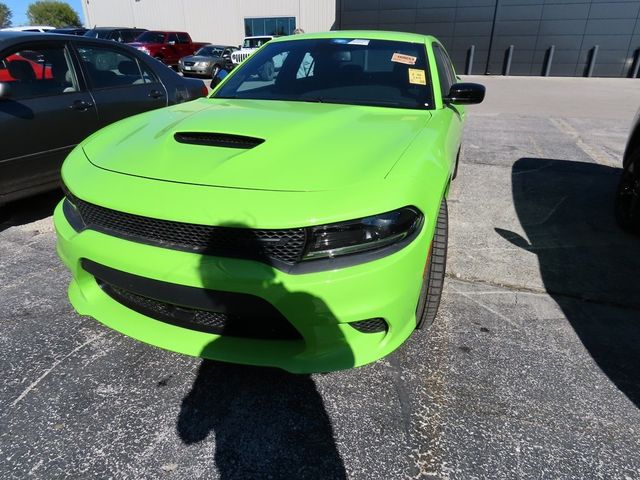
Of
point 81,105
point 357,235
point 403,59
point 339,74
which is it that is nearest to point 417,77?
point 403,59

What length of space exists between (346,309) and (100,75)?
3.83 meters

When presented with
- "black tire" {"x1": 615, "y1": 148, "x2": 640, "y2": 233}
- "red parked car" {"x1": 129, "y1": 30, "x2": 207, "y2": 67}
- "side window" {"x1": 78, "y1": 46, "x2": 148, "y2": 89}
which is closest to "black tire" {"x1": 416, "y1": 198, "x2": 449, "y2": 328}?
"black tire" {"x1": 615, "y1": 148, "x2": 640, "y2": 233}

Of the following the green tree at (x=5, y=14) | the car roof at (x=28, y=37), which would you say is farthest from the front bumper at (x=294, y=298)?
the green tree at (x=5, y=14)

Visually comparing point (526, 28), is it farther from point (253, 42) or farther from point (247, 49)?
point (247, 49)

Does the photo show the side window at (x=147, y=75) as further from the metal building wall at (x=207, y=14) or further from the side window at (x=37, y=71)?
the metal building wall at (x=207, y=14)

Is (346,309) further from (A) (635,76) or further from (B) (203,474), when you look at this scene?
(A) (635,76)

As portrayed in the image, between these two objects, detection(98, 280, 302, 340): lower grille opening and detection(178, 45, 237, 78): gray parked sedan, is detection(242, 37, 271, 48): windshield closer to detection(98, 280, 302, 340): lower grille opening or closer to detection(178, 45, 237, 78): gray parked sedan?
detection(178, 45, 237, 78): gray parked sedan

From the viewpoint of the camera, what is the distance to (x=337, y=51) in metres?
3.19

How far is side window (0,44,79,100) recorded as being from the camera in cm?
349

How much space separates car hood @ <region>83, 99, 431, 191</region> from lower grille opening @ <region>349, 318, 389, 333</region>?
550 millimetres

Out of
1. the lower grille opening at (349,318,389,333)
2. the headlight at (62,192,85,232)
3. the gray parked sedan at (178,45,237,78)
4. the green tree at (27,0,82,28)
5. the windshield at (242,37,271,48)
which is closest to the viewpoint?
the lower grille opening at (349,318,389,333)

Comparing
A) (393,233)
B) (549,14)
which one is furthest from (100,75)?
(549,14)

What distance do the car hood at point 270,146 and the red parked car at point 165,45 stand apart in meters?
18.7

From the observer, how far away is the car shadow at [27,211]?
385 cm
